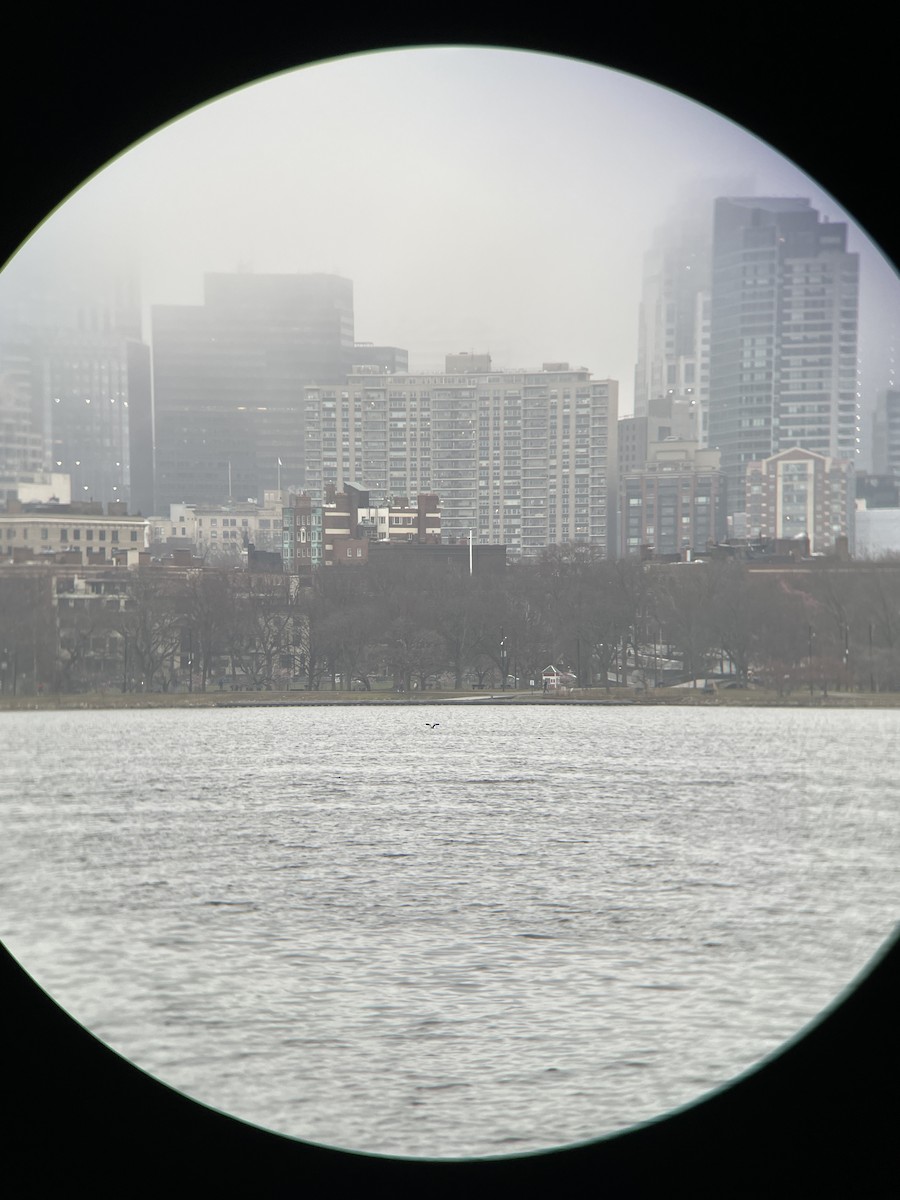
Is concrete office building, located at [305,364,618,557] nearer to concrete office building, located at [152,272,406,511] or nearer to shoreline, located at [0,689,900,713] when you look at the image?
concrete office building, located at [152,272,406,511]

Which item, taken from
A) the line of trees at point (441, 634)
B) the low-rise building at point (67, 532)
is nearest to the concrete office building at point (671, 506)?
the line of trees at point (441, 634)

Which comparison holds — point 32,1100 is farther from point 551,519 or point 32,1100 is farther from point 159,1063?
point 551,519

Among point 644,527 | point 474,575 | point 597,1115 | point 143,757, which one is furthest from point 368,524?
point 597,1115

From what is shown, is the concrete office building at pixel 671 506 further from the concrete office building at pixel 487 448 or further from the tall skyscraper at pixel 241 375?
the tall skyscraper at pixel 241 375

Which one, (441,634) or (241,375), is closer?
(441,634)

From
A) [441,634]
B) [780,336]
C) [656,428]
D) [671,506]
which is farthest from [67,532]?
[780,336]

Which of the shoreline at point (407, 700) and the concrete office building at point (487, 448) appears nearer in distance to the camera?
the shoreline at point (407, 700)

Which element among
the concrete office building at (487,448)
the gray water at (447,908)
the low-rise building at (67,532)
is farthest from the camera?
the concrete office building at (487,448)

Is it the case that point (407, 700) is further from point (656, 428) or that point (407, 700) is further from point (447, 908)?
point (656, 428)
